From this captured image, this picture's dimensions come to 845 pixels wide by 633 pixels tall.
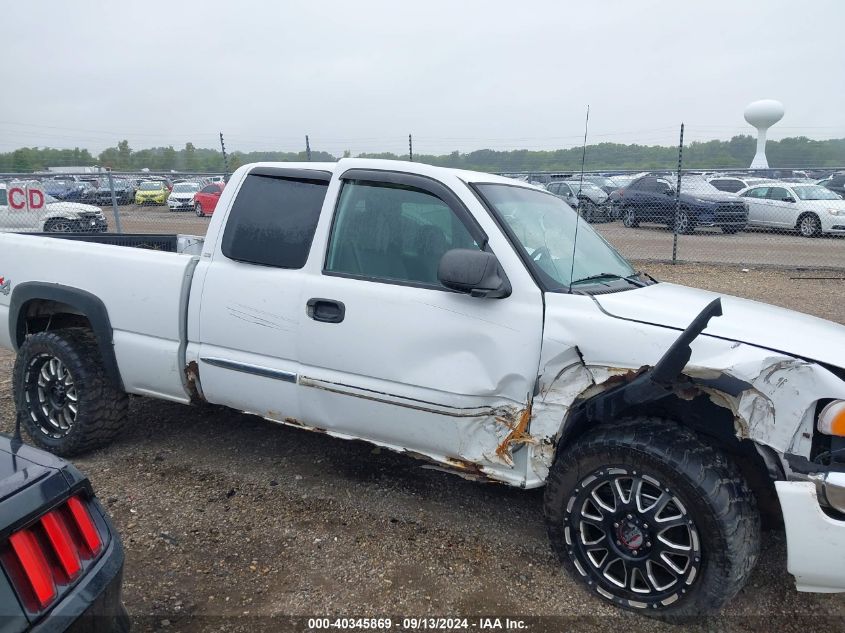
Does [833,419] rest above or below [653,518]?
above

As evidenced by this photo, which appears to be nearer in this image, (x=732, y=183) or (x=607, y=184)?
(x=732, y=183)

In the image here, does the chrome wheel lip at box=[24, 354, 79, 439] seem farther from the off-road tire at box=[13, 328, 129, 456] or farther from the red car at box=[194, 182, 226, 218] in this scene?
the red car at box=[194, 182, 226, 218]

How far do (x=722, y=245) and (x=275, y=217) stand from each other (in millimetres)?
13043

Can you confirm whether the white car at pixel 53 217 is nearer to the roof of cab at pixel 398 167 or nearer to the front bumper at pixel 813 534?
the roof of cab at pixel 398 167

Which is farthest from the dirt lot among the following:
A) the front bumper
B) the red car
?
the red car

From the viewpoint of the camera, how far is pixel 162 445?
425cm

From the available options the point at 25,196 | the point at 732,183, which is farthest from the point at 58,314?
the point at 732,183

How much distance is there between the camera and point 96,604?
1.68 m

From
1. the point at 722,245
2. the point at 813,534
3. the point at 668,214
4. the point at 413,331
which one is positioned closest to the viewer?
the point at 813,534

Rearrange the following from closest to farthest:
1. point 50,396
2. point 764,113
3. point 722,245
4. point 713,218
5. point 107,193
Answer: point 50,396, point 722,245, point 107,193, point 713,218, point 764,113

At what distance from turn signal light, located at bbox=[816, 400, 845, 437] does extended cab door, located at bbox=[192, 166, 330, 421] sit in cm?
230

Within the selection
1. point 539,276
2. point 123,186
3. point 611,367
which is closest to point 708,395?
point 611,367

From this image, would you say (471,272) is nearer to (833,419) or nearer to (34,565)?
(833,419)

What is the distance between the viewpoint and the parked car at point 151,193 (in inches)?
845
